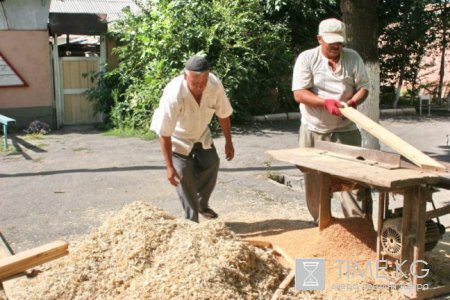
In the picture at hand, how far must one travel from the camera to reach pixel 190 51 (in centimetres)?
1209

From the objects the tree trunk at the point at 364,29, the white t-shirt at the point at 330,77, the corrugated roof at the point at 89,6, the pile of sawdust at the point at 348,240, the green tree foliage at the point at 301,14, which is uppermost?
the corrugated roof at the point at 89,6

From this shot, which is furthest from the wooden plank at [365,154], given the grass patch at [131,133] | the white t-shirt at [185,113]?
the grass patch at [131,133]

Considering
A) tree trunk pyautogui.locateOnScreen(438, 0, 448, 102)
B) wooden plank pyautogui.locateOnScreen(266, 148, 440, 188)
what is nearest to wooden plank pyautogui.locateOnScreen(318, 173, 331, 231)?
wooden plank pyautogui.locateOnScreen(266, 148, 440, 188)

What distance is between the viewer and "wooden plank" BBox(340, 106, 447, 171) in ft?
12.5

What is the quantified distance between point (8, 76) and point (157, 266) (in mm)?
10580

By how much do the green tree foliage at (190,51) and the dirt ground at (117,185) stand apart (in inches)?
40.3

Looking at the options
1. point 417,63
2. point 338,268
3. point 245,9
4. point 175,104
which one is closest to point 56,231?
point 175,104

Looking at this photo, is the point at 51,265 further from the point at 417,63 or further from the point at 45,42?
the point at 417,63

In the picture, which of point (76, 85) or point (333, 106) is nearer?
point (333, 106)

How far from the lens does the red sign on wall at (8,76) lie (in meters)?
12.8

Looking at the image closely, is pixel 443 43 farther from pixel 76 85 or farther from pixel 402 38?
pixel 76 85

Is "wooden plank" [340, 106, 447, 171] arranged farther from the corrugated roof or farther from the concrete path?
the corrugated roof

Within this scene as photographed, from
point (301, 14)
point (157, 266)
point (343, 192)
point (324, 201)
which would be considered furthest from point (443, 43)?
point (157, 266)

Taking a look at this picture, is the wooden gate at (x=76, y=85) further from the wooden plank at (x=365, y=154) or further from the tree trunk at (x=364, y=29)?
the wooden plank at (x=365, y=154)
